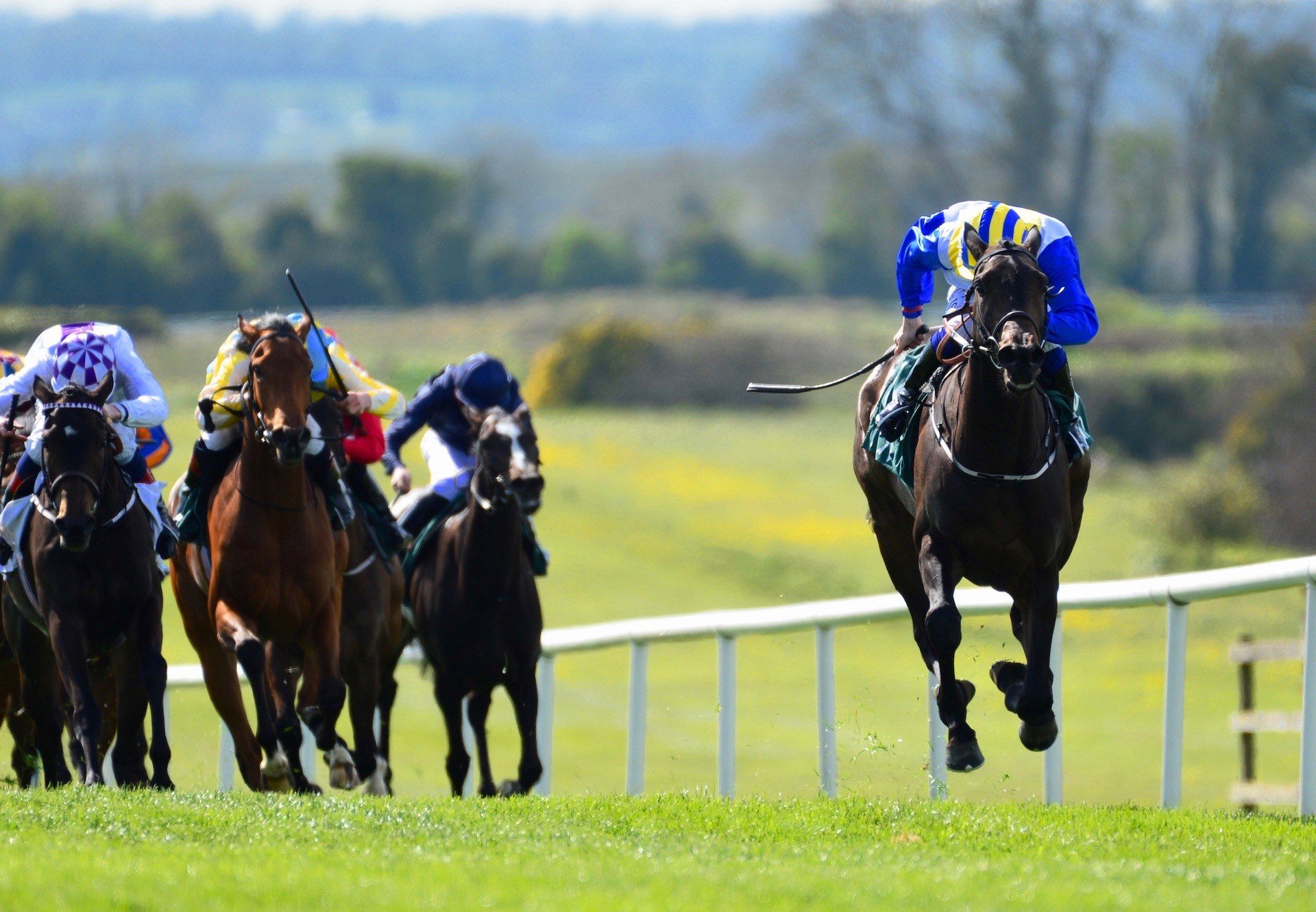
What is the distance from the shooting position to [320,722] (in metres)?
8.41

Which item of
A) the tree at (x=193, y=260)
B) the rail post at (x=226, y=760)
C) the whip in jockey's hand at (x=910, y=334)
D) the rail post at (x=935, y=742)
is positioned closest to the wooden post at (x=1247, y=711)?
the rail post at (x=935, y=742)

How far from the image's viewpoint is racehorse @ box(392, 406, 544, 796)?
9477 millimetres

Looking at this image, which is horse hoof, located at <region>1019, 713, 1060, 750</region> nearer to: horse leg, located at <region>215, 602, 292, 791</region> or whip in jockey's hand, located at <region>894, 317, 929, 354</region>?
whip in jockey's hand, located at <region>894, 317, 929, 354</region>

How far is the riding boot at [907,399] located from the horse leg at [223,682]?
9.83 ft

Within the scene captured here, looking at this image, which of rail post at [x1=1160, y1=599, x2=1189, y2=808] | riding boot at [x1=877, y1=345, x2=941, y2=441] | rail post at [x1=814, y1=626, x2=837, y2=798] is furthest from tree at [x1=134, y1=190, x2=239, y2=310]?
rail post at [x1=1160, y1=599, x2=1189, y2=808]

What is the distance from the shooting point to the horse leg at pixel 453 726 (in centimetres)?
985

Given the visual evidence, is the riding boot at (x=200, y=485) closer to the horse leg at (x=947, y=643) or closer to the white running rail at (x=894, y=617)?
the white running rail at (x=894, y=617)

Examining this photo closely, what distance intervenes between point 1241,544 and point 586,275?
3615 centimetres

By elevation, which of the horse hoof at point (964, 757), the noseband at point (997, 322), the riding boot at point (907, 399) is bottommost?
the horse hoof at point (964, 757)

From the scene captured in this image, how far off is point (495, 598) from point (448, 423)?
4.85ft

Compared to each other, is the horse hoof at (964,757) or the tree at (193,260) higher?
the tree at (193,260)

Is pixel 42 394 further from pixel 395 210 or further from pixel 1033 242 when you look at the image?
pixel 395 210

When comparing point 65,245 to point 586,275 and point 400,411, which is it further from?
point 400,411

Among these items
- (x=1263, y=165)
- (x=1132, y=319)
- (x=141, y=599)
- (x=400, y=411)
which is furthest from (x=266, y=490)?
(x=1263, y=165)
